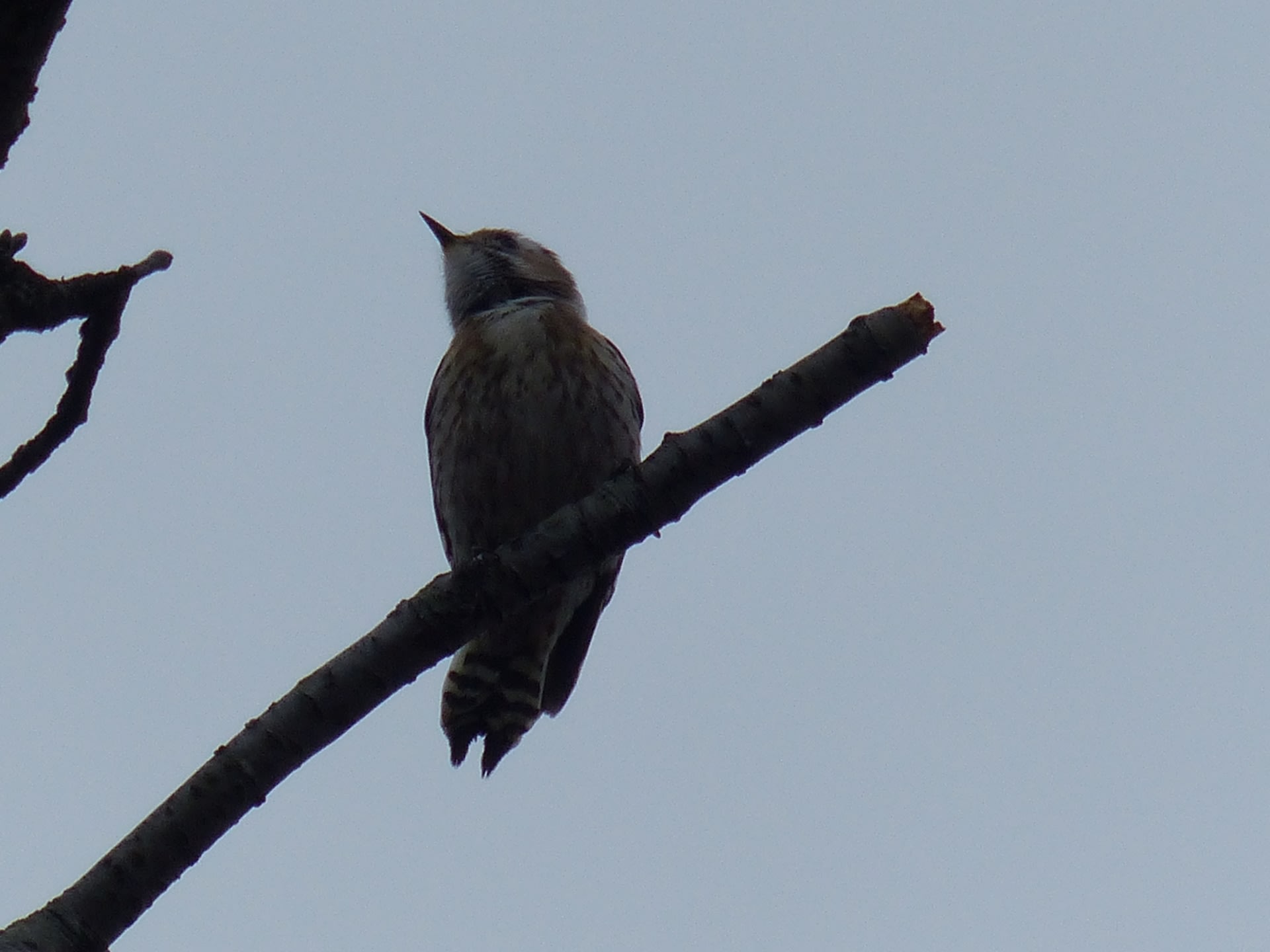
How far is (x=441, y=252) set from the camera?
7934mm

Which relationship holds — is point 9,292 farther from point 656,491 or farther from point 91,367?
point 656,491

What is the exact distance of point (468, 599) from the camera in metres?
3.46

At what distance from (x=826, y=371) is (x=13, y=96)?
195 centimetres

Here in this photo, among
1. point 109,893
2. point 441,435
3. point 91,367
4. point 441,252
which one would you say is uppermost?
point 441,252

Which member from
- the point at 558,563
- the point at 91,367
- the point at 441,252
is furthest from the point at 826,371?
the point at 441,252

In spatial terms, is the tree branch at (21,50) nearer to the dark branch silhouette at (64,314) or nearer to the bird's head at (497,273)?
the dark branch silhouette at (64,314)

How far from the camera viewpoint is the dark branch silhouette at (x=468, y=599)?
2910 millimetres

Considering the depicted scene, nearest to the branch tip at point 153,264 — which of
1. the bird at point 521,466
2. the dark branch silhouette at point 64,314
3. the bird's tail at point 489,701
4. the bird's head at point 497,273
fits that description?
the dark branch silhouette at point 64,314

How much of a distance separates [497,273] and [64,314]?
14.8 ft

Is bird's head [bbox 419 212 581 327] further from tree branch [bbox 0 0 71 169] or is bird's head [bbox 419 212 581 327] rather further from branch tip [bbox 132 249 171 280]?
tree branch [bbox 0 0 71 169]

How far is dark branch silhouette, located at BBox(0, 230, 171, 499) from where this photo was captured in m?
2.62

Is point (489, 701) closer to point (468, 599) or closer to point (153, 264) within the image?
point (468, 599)

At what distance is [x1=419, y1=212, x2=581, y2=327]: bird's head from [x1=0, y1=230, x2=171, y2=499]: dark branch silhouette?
3.97m

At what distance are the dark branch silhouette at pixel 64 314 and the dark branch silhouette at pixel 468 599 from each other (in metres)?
0.78
